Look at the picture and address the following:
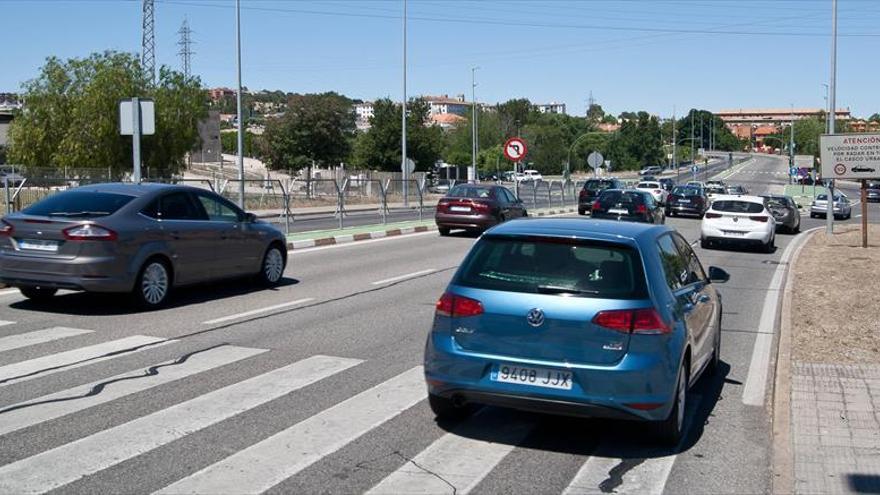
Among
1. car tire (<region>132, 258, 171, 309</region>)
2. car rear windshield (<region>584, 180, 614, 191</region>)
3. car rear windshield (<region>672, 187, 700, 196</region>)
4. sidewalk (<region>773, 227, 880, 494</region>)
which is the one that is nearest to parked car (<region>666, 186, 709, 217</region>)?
car rear windshield (<region>672, 187, 700, 196</region>)

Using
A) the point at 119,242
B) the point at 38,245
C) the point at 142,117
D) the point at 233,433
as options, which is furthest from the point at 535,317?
the point at 142,117

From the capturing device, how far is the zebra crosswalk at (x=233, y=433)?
554 cm

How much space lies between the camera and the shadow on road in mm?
11555

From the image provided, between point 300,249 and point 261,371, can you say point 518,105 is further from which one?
point 261,371

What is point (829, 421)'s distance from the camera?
713 cm

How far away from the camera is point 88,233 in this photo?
36.0 ft

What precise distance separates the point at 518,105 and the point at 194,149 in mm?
105019

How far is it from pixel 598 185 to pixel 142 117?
1282 inches

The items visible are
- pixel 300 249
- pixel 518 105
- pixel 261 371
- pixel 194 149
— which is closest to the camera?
pixel 261 371

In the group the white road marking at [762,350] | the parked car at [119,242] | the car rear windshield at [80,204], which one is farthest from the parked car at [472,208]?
the car rear windshield at [80,204]

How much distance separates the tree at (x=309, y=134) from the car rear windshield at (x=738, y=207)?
6236cm

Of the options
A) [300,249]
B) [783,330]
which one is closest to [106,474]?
[783,330]

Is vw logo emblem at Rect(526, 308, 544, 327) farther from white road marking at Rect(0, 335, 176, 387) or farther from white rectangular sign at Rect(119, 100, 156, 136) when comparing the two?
white rectangular sign at Rect(119, 100, 156, 136)

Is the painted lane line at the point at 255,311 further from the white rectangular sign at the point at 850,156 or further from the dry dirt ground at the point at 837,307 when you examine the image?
the white rectangular sign at the point at 850,156
